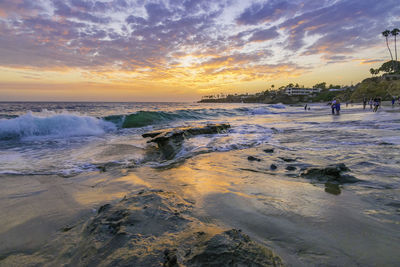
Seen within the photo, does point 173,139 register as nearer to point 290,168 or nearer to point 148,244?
point 290,168

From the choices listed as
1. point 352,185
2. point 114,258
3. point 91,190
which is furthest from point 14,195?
point 352,185

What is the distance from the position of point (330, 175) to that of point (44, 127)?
1378 centimetres

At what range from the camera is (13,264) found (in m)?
1.53

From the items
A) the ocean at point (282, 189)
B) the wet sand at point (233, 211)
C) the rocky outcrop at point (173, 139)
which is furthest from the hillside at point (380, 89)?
the wet sand at point (233, 211)

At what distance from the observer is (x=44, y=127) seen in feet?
36.0

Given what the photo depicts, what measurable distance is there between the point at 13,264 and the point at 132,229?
961 mm

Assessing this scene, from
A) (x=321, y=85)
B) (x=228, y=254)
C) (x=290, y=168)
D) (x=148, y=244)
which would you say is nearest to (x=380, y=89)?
(x=290, y=168)

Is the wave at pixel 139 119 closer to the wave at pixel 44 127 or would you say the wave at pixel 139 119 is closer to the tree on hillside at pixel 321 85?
the wave at pixel 44 127

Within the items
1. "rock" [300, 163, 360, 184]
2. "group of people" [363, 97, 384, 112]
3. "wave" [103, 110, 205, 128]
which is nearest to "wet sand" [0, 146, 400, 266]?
"rock" [300, 163, 360, 184]

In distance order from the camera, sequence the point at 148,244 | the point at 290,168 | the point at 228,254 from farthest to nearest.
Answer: the point at 290,168 < the point at 148,244 < the point at 228,254

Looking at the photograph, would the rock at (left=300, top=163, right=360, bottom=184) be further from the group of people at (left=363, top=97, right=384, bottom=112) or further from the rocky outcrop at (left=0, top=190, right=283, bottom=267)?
the group of people at (left=363, top=97, right=384, bottom=112)

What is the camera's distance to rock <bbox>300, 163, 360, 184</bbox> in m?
3.13

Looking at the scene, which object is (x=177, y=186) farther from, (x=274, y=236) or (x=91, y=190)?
(x=274, y=236)

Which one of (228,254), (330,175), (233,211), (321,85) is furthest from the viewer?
(321,85)
